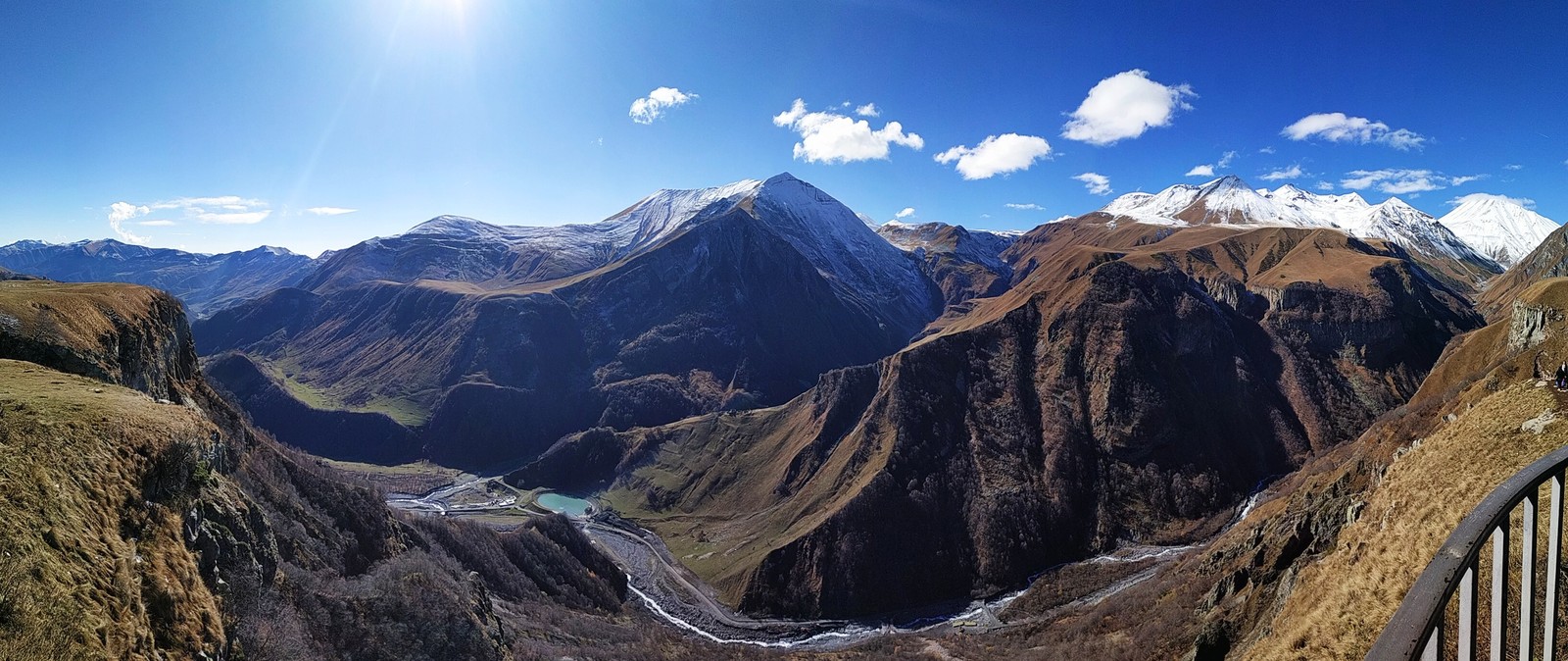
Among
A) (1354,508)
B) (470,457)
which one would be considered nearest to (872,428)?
(1354,508)

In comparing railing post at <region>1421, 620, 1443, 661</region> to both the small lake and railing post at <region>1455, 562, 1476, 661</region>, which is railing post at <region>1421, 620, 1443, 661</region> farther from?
the small lake

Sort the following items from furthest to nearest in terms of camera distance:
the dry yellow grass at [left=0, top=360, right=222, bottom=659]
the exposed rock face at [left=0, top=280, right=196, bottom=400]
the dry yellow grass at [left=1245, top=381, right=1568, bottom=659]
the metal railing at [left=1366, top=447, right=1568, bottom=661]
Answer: the exposed rock face at [left=0, top=280, right=196, bottom=400] → the dry yellow grass at [left=1245, top=381, right=1568, bottom=659] → the dry yellow grass at [left=0, top=360, right=222, bottom=659] → the metal railing at [left=1366, top=447, right=1568, bottom=661]

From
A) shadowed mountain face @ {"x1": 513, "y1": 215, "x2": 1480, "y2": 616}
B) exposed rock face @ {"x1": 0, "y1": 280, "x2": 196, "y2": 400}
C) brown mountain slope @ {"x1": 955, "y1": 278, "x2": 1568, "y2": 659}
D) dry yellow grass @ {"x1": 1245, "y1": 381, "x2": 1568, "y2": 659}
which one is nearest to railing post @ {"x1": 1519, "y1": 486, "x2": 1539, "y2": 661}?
brown mountain slope @ {"x1": 955, "y1": 278, "x2": 1568, "y2": 659}

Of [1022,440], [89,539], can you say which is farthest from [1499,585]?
[1022,440]

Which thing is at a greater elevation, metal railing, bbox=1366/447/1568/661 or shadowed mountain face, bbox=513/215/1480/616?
metal railing, bbox=1366/447/1568/661

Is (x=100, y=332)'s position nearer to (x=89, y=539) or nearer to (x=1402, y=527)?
(x=89, y=539)

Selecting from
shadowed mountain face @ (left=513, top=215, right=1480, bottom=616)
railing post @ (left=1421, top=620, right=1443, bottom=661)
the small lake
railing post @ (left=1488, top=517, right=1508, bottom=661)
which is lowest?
the small lake

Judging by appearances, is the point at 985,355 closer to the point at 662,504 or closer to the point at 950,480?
the point at 950,480
